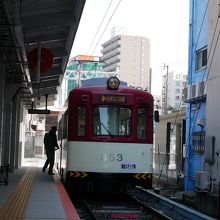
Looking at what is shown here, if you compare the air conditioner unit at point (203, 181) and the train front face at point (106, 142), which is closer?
the train front face at point (106, 142)

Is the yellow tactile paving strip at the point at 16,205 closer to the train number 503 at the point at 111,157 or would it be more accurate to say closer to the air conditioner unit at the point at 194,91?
the train number 503 at the point at 111,157

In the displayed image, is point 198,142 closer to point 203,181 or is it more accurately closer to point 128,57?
point 203,181


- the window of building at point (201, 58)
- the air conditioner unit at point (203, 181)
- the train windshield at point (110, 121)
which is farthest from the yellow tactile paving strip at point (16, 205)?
the window of building at point (201, 58)

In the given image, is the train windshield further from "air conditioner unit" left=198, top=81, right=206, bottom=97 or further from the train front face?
"air conditioner unit" left=198, top=81, right=206, bottom=97

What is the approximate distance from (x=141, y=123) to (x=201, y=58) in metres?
8.48

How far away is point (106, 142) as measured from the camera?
13125 millimetres

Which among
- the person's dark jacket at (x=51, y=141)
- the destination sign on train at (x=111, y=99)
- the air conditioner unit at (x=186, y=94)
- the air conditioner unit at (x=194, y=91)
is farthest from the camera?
the air conditioner unit at (x=186, y=94)

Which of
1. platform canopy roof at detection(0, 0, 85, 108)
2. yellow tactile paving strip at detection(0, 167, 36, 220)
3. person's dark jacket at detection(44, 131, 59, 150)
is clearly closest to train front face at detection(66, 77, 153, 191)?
yellow tactile paving strip at detection(0, 167, 36, 220)

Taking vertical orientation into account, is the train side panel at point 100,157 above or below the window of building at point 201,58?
below

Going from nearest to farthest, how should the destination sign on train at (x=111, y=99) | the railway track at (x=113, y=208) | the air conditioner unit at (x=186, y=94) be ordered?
the railway track at (x=113, y=208) → the destination sign on train at (x=111, y=99) → the air conditioner unit at (x=186, y=94)

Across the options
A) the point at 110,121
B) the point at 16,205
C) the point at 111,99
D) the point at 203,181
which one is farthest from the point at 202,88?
the point at 16,205

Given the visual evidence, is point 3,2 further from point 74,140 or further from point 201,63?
point 201,63

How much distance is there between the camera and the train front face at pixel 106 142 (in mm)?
13141

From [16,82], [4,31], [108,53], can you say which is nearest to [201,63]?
[16,82]
